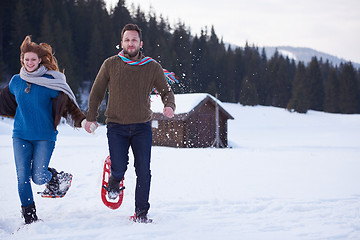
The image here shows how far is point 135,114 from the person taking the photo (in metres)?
3.32

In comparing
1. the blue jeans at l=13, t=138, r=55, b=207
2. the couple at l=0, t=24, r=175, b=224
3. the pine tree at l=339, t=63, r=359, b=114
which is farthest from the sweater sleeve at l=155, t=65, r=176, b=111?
the pine tree at l=339, t=63, r=359, b=114

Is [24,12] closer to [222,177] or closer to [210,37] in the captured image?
[222,177]

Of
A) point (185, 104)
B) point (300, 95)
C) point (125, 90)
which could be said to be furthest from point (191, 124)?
point (300, 95)

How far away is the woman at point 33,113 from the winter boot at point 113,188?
2.01ft

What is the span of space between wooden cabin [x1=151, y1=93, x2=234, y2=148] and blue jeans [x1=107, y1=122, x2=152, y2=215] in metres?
15.8

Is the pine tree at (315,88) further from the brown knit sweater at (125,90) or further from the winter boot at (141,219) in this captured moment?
the winter boot at (141,219)

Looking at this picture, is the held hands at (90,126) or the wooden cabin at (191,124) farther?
the wooden cabin at (191,124)

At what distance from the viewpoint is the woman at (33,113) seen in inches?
129

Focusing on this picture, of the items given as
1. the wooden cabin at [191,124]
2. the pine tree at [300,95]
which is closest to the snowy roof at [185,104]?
the wooden cabin at [191,124]

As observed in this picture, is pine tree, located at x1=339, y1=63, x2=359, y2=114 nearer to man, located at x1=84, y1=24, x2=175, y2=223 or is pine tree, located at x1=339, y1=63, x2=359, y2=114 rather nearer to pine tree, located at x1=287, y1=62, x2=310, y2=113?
pine tree, located at x1=287, y1=62, x2=310, y2=113

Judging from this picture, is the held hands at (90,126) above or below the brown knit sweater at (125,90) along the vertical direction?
below

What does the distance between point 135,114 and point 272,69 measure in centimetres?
6801

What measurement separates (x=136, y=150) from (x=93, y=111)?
1.97 ft

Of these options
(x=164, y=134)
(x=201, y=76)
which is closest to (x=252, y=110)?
(x=201, y=76)
